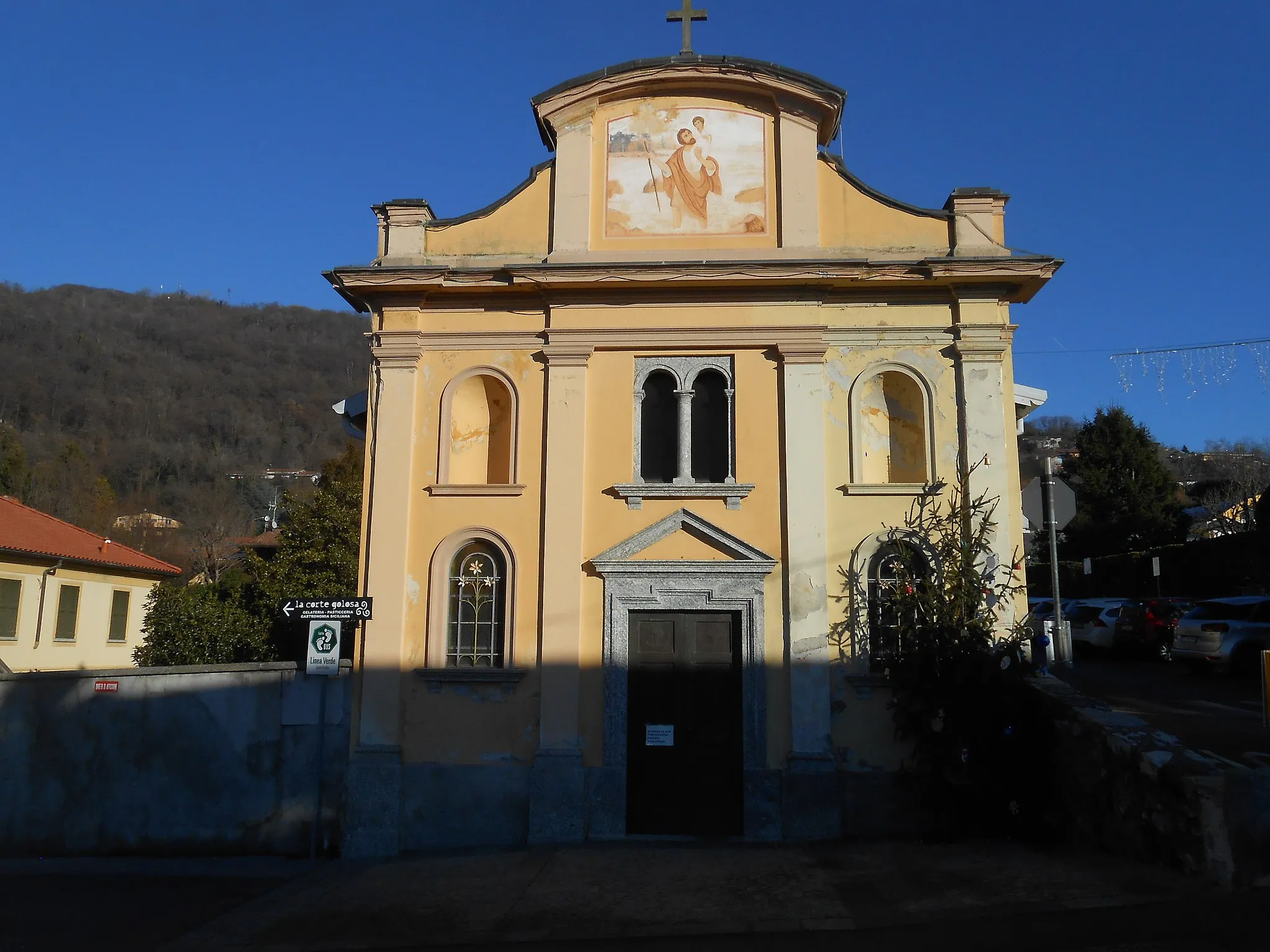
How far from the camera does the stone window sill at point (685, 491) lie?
1182cm

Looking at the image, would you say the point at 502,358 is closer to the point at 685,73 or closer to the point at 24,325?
the point at 685,73

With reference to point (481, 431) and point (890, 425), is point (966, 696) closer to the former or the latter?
point (890, 425)

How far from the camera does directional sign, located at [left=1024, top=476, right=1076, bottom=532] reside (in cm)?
1591

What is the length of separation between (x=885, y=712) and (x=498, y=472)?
17.9 ft

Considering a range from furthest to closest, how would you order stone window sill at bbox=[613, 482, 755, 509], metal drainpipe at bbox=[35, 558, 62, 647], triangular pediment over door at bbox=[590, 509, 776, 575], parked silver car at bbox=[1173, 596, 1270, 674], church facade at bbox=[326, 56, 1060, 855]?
metal drainpipe at bbox=[35, 558, 62, 647] → parked silver car at bbox=[1173, 596, 1270, 674] → stone window sill at bbox=[613, 482, 755, 509] → triangular pediment over door at bbox=[590, 509, 776, 575] → church facade at bbox=[326, 56, 1060, 855]

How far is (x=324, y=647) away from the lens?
37.0 ft

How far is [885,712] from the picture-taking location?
11.3 metres

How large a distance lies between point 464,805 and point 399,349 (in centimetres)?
548

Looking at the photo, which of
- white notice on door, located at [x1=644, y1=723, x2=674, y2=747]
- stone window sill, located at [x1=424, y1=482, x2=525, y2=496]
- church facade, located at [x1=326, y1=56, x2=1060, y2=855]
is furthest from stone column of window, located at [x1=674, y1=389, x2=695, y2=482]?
white notice on door, located at [x1=644, y1=723, x2=674, y2=747]

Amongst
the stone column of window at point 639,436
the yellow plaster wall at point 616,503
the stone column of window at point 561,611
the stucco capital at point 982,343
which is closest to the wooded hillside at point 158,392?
the yellow plaster wall at point 616,503

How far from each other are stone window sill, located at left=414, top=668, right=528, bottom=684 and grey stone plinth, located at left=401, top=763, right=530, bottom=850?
925 mm

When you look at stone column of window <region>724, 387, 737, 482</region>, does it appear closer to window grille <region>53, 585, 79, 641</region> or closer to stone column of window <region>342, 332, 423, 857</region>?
stone column of window <region>342, 332, 423, 857</region>

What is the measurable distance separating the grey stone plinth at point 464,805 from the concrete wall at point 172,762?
0.90 m

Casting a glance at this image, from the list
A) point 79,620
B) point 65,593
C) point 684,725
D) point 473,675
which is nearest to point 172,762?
point 473,675
